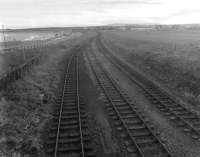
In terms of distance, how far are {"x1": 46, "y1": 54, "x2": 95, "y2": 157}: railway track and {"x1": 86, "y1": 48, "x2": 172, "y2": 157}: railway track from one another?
1.78 m

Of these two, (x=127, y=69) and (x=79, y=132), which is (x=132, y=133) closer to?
(x=79, y=132)

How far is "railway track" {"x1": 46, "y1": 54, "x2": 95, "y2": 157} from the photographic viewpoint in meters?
10.5

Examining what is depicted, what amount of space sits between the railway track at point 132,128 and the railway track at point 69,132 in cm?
178

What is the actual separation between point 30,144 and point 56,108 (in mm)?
4459

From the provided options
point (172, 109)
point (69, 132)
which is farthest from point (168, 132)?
point (69, 132)

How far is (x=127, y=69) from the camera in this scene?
28.8 metres

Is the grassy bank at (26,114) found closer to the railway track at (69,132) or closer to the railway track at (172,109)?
the railway track at (69,132)

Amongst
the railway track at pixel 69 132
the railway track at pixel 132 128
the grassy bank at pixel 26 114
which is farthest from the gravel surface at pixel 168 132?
the grassy bank at pixel 26 114

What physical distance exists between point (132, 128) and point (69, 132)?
329 cm

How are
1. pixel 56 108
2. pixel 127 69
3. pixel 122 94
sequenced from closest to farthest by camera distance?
1. pixel 56 108
2. pixel 122 94
3. pixel 127 69

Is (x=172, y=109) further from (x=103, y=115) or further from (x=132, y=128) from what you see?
(x=103, y=115)

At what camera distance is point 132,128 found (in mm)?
12414

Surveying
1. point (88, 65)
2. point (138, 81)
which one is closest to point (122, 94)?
point (138, 81)

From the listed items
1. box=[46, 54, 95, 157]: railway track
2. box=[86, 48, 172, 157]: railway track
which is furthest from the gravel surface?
box=[46, 54, 95, 157]: railway track
